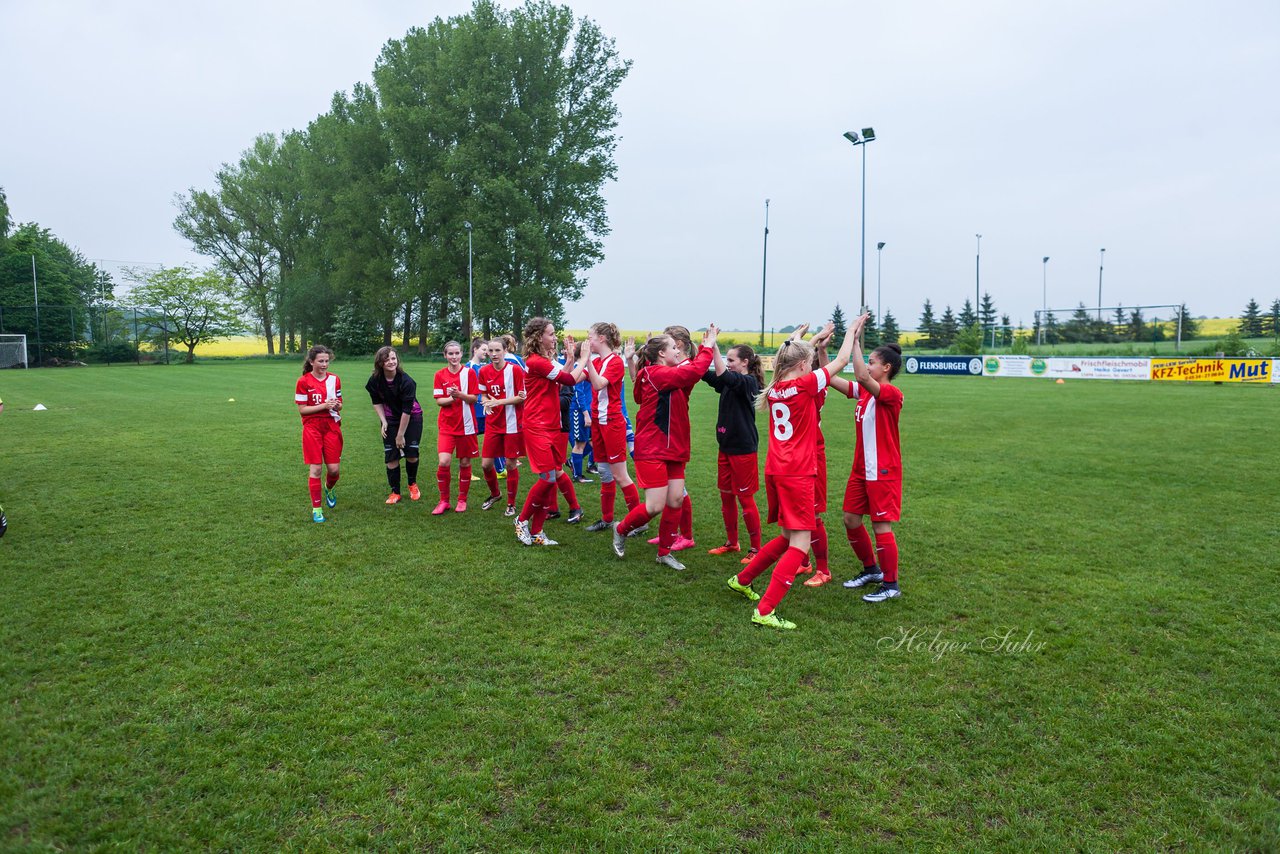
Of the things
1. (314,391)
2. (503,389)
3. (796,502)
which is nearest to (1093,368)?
(503,389)

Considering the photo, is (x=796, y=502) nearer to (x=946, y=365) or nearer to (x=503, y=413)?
(x=503, y=413)

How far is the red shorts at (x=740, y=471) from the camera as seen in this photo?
6.18 meters

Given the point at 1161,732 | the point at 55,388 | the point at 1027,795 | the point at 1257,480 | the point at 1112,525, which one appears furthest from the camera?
the point at 55,388

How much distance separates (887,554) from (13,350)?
5346 cm

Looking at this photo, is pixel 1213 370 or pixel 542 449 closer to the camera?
pixel 542 449

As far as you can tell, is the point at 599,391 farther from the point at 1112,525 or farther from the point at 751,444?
the point at 1112,525

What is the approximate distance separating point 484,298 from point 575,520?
39.0 metres

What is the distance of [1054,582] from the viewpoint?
5801 millimetres

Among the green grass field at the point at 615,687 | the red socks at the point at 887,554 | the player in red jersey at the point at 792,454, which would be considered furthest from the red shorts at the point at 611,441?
the red socks at the point at 887,554

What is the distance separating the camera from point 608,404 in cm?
657

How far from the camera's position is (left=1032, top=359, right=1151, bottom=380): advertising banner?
3094 cm

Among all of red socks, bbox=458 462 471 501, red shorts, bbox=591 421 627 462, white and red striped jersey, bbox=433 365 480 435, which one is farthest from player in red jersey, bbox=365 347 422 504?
red shorts, bbox=591 421 627 462

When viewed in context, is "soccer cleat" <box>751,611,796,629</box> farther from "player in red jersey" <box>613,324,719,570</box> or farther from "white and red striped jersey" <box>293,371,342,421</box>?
"white and red striped jersey" <box>293,371,342,421</box>

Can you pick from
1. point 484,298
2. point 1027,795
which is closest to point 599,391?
point 1027,795
